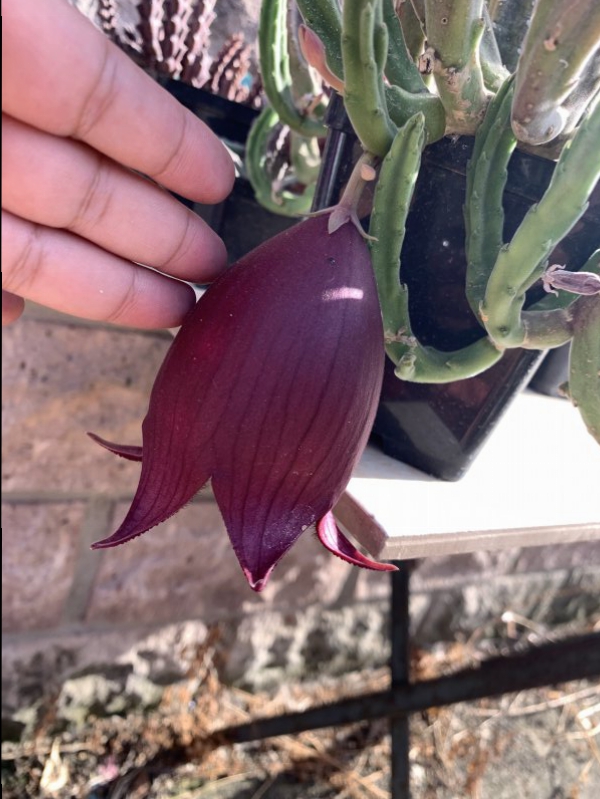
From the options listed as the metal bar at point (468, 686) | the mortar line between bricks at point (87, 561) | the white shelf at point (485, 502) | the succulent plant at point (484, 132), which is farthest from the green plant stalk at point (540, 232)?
the mortar line between bricks at point (87, 561)

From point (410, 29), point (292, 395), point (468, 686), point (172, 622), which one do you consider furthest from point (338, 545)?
point (172, 622)

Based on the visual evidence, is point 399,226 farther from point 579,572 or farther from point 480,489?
point 579,572

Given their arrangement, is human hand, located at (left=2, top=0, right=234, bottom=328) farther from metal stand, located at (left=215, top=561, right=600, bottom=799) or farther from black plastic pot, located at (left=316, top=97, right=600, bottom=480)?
metal stand, located at (left=215, top=561, right=600, bottom=799)

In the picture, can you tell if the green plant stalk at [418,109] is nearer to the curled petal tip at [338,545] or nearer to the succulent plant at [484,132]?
the succulent plant at [484,132]

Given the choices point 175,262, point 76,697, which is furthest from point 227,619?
point 175,262

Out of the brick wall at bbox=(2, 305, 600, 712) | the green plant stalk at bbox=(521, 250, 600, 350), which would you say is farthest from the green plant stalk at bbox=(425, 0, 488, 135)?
the brick wall at bbox=(2, 305, 600, 712)

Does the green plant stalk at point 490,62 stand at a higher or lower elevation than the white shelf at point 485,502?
higher

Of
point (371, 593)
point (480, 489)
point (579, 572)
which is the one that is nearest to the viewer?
point (480, 489)
